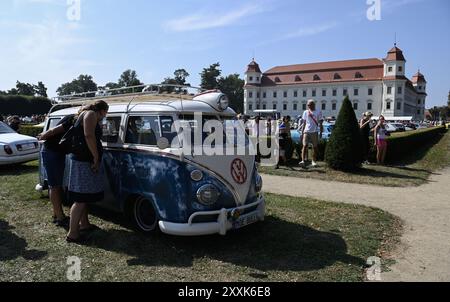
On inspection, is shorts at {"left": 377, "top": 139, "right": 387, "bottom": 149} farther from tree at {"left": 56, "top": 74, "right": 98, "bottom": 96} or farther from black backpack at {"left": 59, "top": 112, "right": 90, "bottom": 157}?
tree at {"left": 56, "top": 74, "right": 98, "bottom": 96}

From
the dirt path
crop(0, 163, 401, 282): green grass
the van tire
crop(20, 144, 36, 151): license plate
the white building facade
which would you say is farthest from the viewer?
the white building facade

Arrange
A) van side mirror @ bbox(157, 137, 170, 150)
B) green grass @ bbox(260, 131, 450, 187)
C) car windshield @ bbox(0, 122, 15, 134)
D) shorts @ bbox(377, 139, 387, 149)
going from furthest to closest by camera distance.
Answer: car windshield @ bbox(0, 122, 15, 134) < shorts @ bbox(377, 139, 387, 149) < green grass @ bbox(260, 131, 450, 187) < van side mirror @ bbox(157, 137, 170, 150)

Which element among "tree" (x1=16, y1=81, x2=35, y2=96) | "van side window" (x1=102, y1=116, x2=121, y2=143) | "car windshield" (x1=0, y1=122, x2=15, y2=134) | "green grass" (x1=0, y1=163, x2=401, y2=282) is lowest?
"green grass" (x1=0, y1=163, x2=401, y2=282)

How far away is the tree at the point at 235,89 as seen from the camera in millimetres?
136675

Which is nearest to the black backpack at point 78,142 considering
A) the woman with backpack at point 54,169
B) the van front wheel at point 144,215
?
the woman with backpack at point 54,169

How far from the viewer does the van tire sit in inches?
240

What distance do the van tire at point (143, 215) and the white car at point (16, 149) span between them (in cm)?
828

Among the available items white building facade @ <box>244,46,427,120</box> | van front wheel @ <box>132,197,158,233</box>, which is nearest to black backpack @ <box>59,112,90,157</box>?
van front wheel @ <box>132,197,158,233</box>

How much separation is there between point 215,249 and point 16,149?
9924mm

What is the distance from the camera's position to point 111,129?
6633 millimetres

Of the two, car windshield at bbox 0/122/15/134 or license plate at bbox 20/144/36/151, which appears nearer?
license plate at bbox 20/144/36/151

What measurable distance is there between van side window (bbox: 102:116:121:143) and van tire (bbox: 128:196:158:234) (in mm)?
1145

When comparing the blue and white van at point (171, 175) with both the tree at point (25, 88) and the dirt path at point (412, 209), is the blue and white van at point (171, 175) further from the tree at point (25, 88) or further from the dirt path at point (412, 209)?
the tree at point (25, 88)
